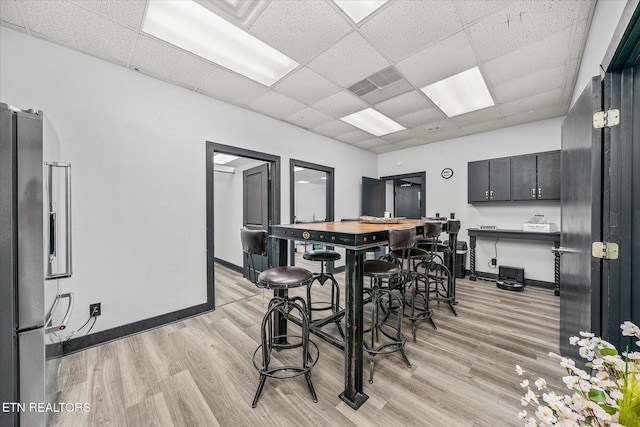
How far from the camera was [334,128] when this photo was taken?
4250mm

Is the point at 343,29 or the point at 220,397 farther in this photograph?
the point at 343,29

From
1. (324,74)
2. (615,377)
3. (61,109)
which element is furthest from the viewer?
(324,74)

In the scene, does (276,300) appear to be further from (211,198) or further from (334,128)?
(334,128)

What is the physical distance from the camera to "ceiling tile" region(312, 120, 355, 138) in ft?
13.2

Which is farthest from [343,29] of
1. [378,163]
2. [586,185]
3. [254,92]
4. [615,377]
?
[378,163]

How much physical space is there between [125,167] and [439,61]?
11.0 ft

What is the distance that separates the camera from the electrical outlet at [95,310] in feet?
7.24

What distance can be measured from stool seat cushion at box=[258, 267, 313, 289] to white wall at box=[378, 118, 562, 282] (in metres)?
4.15

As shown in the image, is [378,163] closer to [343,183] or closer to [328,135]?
[343,183]

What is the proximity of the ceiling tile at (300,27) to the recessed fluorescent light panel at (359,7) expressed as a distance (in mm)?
69

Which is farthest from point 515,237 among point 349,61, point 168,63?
point 168,63

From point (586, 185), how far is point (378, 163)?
4735 millimetres

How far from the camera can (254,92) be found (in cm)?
296

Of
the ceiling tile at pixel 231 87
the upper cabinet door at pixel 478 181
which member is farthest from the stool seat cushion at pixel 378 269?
the upper cabinet door at pixel 478 181
